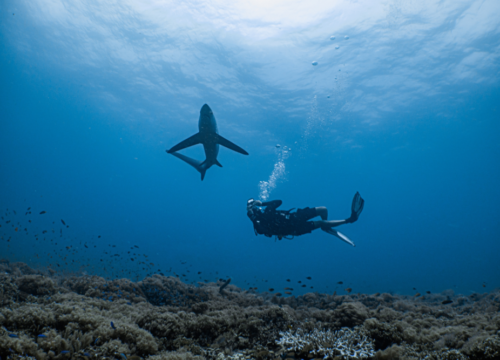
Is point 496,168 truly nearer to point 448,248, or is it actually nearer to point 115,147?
point 115,147

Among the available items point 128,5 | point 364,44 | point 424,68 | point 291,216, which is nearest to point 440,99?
point 424,68

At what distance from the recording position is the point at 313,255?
16838 cm

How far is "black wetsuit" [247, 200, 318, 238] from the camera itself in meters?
11.0

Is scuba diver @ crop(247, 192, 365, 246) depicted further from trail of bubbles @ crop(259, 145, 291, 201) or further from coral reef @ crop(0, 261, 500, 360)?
trail of bubbles @ crop(259, 145, 291, 201)

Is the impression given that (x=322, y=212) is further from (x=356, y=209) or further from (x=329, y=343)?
(x=329, y=343)

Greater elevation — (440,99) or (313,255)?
(313,255)

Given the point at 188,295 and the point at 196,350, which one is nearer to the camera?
the point at 196,350

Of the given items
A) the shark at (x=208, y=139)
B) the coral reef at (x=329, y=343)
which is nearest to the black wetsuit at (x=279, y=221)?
the shark at (x=208, y=139)

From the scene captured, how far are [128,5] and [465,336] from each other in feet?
87.4

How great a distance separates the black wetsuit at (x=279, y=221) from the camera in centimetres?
1105

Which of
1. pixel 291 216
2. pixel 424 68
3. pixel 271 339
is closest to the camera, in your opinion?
pixel 271 339

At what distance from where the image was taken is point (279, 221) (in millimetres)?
11055

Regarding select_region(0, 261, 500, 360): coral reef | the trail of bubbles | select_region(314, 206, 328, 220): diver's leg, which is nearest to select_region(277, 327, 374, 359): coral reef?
select_region(0, 261, 500, 360): coral reef

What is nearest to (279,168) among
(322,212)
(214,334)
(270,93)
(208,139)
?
(270,93)
